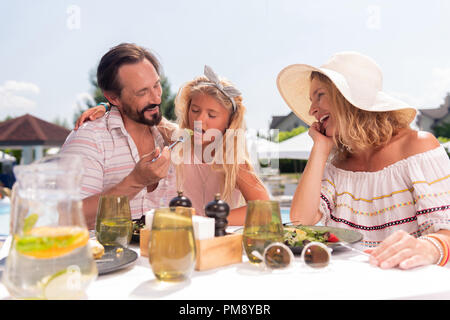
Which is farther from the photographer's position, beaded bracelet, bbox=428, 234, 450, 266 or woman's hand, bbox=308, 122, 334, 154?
woman's hand, bbox=308, 122, 334, 154

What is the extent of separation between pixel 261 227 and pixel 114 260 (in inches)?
16.3

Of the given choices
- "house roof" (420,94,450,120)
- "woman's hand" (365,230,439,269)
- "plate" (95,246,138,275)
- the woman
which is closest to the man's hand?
the woman

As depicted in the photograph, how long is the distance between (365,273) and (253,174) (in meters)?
1.44

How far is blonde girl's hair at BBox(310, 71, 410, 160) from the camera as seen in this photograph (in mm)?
1746

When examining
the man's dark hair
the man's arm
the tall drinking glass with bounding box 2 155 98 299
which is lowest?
the man's arm

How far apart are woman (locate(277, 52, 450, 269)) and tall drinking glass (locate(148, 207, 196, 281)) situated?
3.11ft

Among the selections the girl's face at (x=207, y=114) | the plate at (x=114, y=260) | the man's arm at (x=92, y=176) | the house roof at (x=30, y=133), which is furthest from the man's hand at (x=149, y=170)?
the house roof at (x=30, y=133)

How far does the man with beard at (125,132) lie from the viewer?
7.88 feet

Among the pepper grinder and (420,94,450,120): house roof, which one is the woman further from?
(420,94,450,120): house roof

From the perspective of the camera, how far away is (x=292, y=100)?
2242 mm

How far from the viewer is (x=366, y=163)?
6.06 ft

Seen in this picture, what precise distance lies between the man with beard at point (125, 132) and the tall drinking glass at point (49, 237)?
1.61 meters

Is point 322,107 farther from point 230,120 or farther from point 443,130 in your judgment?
point 443,130
